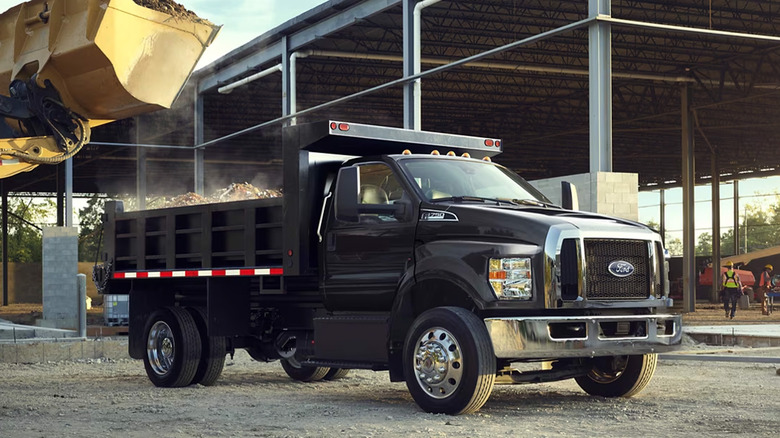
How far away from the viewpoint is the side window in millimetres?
9672

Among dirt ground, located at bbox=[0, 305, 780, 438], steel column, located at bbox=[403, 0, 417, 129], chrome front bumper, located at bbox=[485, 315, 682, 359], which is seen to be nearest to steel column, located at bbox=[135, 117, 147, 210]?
steel column, located at bbox=[403, 0, 417, 129]

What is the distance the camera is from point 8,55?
10.3 metres

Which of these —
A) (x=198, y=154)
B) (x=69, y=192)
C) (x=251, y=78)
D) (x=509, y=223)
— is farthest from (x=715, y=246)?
(x=509, y=223)

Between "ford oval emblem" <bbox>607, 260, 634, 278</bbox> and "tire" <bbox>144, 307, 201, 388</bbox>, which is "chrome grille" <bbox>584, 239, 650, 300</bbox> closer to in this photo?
"ford oval emblem" <bbox>607, 260, 634, 278</bbox>

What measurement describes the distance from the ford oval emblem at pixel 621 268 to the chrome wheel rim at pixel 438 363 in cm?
152

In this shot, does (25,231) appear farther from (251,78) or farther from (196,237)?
(196,237)

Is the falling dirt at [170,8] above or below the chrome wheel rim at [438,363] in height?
above

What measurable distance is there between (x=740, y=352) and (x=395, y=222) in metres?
8.85

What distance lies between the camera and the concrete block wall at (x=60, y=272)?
105 feet

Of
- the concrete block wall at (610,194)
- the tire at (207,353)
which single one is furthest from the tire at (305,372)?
the concrete block wall at (610,194)

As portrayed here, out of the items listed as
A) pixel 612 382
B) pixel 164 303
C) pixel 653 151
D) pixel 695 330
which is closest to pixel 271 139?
pixel 653 151

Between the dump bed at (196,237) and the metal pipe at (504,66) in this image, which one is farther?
the metal pipe at (504,66)

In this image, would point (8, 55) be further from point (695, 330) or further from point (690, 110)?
point (690, 110)

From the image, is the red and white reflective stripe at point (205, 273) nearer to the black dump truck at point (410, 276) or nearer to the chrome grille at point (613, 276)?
the black dump truck at point (410, 276)
